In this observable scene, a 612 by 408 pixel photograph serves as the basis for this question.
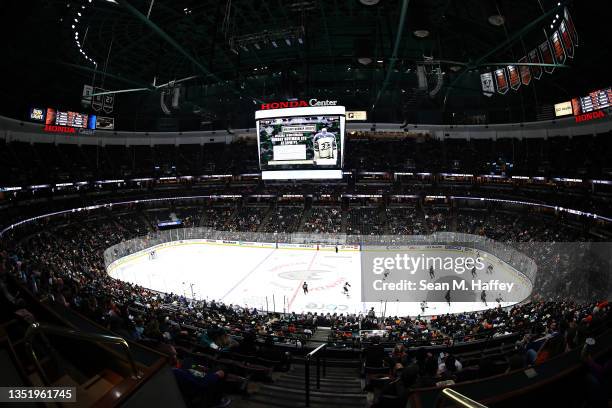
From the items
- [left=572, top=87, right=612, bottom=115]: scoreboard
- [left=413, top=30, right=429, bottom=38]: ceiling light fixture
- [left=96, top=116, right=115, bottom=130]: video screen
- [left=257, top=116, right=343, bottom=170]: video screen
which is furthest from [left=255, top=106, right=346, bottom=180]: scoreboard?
[left=96, top=116, right=115, bottom=130]: video screen

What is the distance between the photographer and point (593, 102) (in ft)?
76.6

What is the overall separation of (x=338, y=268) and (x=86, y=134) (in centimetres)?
3523

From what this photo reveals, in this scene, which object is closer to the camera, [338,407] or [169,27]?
[338,407]

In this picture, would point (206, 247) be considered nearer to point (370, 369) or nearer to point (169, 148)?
point (169, 148)

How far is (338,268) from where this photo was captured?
26.3 m

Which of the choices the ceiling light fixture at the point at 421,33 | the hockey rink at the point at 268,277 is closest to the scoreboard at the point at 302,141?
the hockey rink at the point at 268,277

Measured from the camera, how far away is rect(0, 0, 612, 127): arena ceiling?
17047 mm

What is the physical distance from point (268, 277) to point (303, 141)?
10489 millimetres

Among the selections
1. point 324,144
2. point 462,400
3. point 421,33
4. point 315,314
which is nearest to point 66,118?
point 324,144

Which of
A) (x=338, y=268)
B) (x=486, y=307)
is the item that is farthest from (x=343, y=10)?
(x=486, y=307)

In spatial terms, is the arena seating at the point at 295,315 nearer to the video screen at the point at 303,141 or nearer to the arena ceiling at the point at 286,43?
the arena ceiling at the point at 286,43

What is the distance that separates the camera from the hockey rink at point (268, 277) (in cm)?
1898

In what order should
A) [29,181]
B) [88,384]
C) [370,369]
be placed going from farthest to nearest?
[29,181] < [370,369] < [88,384]

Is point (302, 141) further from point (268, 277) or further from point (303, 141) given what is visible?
point (268, 277)
